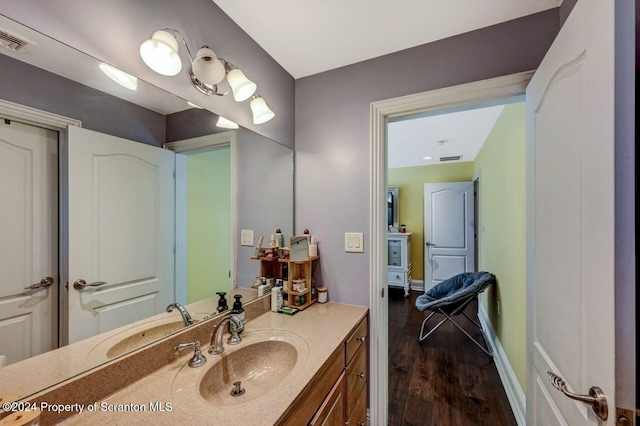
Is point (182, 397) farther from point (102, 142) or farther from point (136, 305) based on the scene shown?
point (102, 142)

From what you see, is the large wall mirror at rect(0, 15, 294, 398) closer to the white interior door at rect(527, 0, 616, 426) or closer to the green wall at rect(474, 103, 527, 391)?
the white interior door at rect(527, 0, 616, 426)

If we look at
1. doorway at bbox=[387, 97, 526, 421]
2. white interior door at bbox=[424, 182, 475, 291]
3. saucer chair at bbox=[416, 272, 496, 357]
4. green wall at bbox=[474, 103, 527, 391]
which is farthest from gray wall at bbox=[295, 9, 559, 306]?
white interior door at bbox=[424, 182, 475, 291]

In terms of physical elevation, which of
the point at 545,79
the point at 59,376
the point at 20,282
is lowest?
the point at 59,376

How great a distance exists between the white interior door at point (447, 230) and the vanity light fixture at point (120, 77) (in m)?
4.70

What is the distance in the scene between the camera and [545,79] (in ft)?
3.29

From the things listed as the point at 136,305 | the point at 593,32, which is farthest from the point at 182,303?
the point at 593,32

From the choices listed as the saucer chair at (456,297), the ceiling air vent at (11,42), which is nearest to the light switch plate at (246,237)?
the ceiling air vent at (11,42)

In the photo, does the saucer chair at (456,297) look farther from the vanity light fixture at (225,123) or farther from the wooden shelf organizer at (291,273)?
the vanity light fixture at (225,123)

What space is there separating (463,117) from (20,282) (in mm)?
3230

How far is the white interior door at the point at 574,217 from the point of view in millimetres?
629

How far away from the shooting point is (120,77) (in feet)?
2.88

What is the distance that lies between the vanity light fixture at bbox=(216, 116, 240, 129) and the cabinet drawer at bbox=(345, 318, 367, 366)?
4.02ft

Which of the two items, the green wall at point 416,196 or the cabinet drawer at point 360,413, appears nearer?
the cabinet drawer at point 360,413

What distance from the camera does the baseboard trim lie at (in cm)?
167
